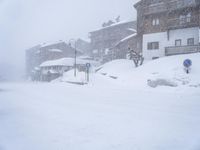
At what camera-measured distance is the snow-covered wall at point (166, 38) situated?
28509 millimetres

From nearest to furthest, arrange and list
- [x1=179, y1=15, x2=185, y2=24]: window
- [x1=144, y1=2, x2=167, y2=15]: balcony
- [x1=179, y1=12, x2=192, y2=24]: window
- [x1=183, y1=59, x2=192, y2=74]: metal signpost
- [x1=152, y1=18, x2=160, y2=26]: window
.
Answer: [x1=183, y1=59, x2=192, y2=74]: metal signpost, [x1=179, y1=12, x2=192, y2=24]: window, [x1=179, y1=15, x2=185, y2=24]: window, [x1=144, y1=2, x2=167, y2=15]: balcony, [x1=152, y1=18, x2=160, y2=26]: window

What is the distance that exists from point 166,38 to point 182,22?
3.04 metres

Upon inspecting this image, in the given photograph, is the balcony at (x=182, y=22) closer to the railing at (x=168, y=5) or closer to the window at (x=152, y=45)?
the railing at (x=168, y=5)

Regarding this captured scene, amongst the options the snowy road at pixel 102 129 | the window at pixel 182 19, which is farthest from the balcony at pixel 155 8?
the snowy road at pixel 102 129

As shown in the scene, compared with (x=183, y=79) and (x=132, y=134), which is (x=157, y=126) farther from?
(x=183, y=79)

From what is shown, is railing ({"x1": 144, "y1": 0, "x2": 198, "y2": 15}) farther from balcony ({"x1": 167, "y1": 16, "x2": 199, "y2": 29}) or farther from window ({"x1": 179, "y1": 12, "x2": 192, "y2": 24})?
balcony ({"x1": 167, "y1": 16, "x2": 199, "y2": 29})

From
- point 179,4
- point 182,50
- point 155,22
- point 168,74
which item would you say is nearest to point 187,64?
point 168,74

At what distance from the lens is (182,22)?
95.7ft

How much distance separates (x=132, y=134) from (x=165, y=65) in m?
17.2

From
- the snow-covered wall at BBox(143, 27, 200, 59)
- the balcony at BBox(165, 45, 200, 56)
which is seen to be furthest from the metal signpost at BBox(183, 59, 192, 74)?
the snow-covered wall at BBox(143, 27, 200, 59)

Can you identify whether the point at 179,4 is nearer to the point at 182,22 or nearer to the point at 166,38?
the point at 182,22

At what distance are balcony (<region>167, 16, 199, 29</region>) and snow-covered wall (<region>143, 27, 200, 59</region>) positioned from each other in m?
0.60

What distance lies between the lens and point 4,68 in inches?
3447

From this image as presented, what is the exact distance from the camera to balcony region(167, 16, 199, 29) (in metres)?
28.2
